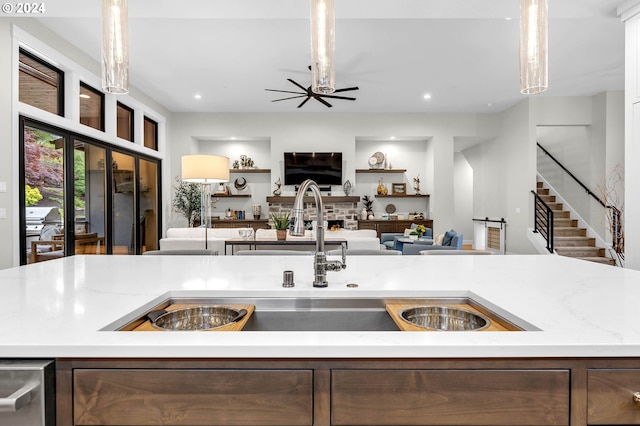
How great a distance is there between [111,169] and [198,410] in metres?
5.91

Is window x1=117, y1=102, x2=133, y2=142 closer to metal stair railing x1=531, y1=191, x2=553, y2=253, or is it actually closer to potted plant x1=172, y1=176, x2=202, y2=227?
potted plant x1=172, y1=176, x2=202, y2=227

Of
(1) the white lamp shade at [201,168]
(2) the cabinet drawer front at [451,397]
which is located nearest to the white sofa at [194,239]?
(1) the white lamp shade at [201,168]

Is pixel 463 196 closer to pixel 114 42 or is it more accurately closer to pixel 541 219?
pixel 541 219

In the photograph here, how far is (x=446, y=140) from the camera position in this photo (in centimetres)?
808

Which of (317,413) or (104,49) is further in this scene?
(104,49)

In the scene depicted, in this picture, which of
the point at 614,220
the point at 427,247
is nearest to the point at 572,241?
the point at 614,220

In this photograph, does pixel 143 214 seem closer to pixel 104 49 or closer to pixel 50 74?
pixel 50 74

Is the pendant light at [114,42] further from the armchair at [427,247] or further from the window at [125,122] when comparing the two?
the window at [125,122]

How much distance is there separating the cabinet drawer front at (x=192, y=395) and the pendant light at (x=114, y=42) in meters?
0.96

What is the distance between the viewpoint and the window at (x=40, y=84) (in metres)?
4.07

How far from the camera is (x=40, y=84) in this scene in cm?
437

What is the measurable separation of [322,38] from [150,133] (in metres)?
7.04

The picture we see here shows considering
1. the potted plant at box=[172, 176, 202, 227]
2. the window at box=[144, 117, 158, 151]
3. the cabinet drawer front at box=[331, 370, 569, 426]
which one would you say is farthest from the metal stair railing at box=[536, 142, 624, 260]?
the window at box=[144, 117, 158, 151]

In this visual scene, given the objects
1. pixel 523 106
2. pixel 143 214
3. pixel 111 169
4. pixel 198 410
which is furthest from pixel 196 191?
pixel 198 410
